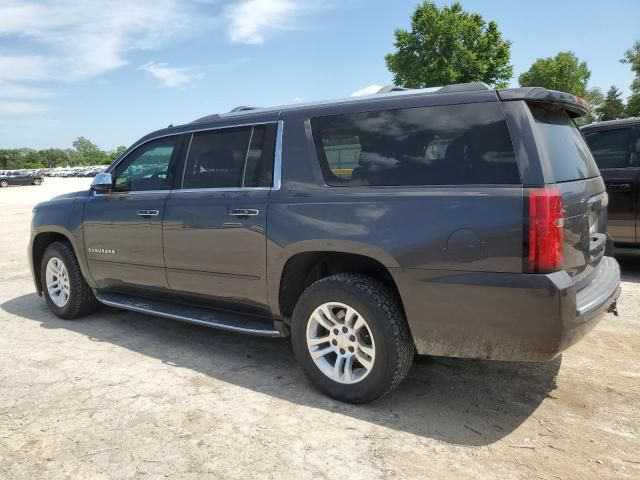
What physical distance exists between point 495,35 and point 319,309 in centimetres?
4055

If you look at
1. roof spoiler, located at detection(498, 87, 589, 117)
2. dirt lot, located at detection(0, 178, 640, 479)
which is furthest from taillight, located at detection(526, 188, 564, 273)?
dirt lot, located at detection(0, 178, 640, 479)

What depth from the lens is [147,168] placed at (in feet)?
15.0

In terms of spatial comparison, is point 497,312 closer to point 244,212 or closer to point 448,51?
point 244,212

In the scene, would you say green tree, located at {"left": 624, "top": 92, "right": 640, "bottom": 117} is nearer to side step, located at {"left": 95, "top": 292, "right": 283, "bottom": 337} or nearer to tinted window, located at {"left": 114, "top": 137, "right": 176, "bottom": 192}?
tinted window, located at {"left": 114, "top": 137, "right": 176, "bottom": 192}

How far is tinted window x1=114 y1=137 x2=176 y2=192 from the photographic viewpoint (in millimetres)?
4391

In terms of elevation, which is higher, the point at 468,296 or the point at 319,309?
the point at 468,296

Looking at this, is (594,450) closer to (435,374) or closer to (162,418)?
(435,374)

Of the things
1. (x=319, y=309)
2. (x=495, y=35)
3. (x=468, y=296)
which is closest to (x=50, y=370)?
(x=319, y=309)

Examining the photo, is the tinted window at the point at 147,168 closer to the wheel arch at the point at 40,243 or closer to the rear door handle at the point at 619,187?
the wheel arch at the point at 40,243

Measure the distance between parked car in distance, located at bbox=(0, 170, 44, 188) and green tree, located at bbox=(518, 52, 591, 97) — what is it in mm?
51349

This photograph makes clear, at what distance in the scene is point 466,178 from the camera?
2814mm

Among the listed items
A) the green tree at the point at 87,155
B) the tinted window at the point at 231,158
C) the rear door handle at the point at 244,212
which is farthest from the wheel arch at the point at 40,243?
the green tree at the point at 87,155

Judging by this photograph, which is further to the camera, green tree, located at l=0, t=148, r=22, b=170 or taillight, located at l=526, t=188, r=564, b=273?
green tree, located at l=0, t=148, r=22, b=170

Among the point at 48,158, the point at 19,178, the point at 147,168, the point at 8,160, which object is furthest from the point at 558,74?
the point at 48,158
